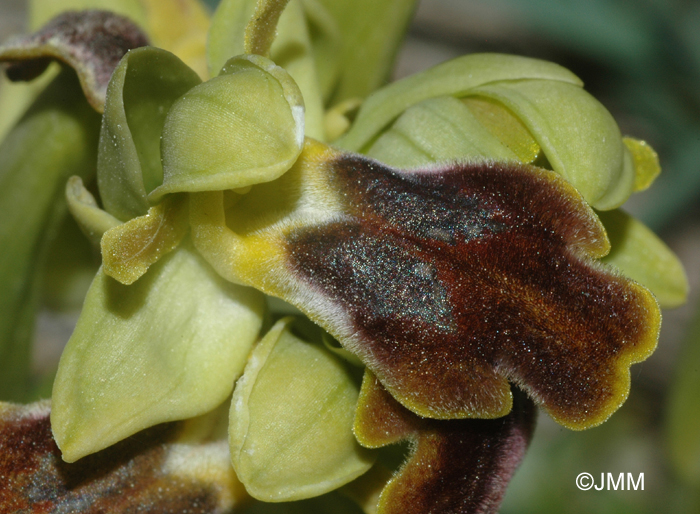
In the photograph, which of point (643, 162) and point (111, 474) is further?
point (643, 162)

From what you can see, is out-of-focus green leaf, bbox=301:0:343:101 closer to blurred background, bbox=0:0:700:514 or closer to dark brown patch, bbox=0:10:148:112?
dark brown patch, bbox=0:10:148:112

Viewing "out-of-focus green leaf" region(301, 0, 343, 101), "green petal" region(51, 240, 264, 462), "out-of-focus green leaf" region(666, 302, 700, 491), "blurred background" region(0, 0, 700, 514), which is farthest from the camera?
"blurred background" region(0, 0, 700, 514)

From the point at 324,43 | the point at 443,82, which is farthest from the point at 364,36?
the point at 443,82

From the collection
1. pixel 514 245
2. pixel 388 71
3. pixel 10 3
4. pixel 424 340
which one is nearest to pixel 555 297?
pixel 514 245

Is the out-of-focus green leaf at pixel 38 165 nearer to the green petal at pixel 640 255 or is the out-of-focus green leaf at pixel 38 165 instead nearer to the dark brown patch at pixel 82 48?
the dark brown patch at pixel 82 48

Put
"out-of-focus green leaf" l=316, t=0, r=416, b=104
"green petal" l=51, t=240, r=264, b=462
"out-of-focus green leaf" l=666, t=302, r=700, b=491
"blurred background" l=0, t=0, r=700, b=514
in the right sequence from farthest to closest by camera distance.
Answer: "blurred background" l=0, t=0, r=700, b=514
"out-of-focus green leaf" l=666, t=302, r=700, b=491
"out-of-focus green leaf" l=316, t=0, r=416, b=104
"green petal" l=51, t=240, r=264, b=462

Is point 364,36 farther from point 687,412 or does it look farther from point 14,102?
point 687,412

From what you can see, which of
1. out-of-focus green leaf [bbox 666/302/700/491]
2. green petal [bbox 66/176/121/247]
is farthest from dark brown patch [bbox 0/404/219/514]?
out-of-focus green leaf [bbox 666/302/700/491]
